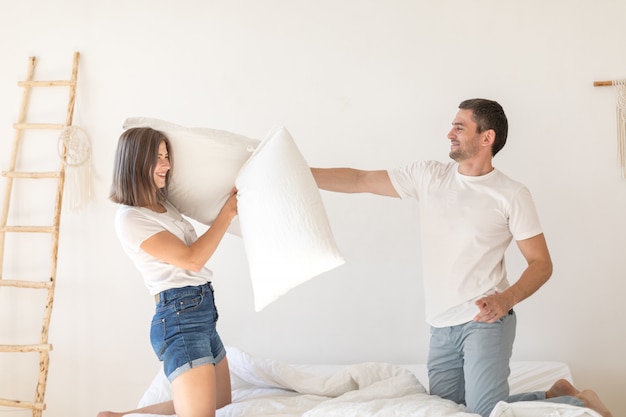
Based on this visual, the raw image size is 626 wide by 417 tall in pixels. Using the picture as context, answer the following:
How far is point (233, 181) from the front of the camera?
2.81 meters

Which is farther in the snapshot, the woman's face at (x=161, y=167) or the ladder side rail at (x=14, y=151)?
the ladder side rail at (x=14, y=151)

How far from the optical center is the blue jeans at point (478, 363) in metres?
2.68

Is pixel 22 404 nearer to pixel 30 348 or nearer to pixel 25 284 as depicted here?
pixel 30 348

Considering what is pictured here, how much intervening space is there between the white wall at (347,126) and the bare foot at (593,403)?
2.70ft

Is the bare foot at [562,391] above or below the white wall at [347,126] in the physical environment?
below

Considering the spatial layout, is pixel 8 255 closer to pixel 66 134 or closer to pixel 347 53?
pixel 66 134

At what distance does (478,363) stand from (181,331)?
1115 mm

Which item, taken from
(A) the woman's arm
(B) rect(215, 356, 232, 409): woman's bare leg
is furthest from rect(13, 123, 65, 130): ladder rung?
(B) rect(215, 356, 232, 409): woman's bare leg

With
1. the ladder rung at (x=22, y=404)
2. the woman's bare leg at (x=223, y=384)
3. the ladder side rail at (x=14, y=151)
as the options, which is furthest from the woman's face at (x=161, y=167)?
the ladder rung at (x=22, y=404)

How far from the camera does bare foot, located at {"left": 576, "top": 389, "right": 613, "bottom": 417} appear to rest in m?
2.76

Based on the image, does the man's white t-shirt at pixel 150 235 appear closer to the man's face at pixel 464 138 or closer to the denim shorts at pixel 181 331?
the denim shorts at pixel 181 331

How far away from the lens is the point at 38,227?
391cm

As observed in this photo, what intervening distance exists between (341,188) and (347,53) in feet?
3.03

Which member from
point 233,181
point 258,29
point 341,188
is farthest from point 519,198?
point 258,29
